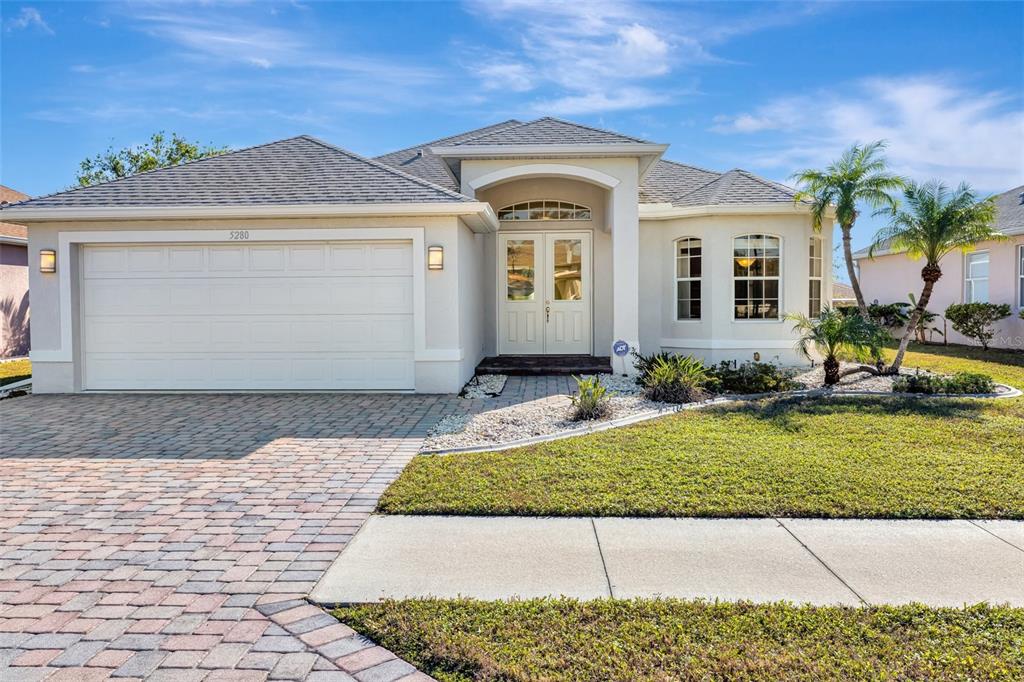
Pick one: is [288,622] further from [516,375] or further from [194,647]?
[516,375]

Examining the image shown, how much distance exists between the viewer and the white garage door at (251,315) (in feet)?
36.2

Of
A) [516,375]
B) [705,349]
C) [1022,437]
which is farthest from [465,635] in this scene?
[705,349]

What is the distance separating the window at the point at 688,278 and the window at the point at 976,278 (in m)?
10.4

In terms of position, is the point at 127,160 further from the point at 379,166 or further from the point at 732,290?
the point at 732,290

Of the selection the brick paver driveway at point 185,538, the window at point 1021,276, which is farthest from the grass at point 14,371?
the window at point 1021,276

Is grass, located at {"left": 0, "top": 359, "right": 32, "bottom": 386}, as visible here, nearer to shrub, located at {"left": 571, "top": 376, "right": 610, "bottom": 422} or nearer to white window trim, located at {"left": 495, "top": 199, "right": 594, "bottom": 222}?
white window trim, located at {"left": 495, "top": 199, "right": 594, "bottom": 222}

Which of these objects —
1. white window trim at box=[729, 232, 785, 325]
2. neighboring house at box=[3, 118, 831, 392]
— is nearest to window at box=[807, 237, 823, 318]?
white window trim at box=[729, 232, 785, 325]

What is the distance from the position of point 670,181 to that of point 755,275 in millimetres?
3203

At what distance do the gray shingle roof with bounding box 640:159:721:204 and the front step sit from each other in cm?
367

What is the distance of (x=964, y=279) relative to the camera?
19203 mm

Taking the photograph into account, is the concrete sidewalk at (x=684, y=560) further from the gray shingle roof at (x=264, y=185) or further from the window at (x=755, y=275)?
the window at (x=755, y=275)

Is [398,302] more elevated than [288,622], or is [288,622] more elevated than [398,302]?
[398,302]

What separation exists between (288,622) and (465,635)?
942mm

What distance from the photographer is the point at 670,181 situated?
49.4ft
